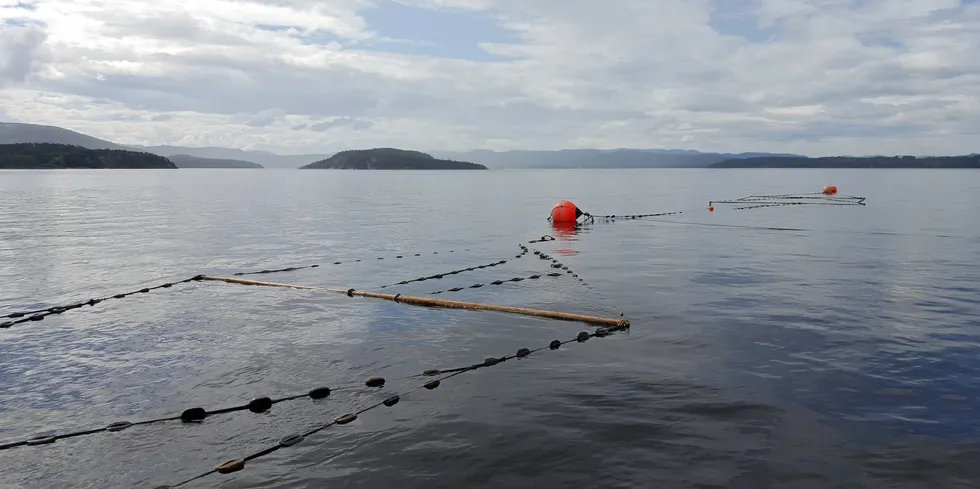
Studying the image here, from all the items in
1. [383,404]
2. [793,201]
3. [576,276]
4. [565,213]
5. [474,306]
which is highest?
[565,213]

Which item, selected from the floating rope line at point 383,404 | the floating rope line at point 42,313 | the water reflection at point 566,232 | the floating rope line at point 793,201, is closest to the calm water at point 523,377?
the floating rope line at point 383,404

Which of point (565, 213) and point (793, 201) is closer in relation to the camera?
point (565, 213)

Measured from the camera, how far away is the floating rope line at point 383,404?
1022cm

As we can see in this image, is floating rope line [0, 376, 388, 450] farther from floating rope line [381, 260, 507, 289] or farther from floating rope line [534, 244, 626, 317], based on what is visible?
floating rope line [381, 260, 507, 289]

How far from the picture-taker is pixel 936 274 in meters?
28.8

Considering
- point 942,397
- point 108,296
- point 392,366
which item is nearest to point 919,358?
point 942,397

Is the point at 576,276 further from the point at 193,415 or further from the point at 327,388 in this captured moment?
the point at 193,415

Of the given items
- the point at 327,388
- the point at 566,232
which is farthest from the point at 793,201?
the point at 327,388

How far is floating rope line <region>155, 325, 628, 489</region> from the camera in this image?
10.2 meters

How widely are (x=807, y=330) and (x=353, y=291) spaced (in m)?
15.3

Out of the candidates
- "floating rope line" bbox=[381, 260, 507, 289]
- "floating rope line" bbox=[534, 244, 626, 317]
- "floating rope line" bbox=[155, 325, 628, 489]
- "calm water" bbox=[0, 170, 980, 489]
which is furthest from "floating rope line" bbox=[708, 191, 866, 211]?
"floating rope line" bbox=[155, 325, 628, 489]

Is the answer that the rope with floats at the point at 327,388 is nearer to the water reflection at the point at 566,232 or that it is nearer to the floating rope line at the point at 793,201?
the water reflection at the point at 566,232

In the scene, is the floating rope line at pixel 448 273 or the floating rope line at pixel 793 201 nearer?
the floating rope line at pixel 448 273

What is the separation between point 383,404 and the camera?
13016mm
